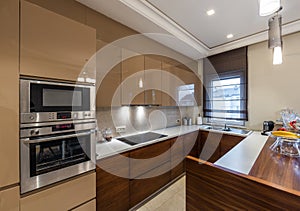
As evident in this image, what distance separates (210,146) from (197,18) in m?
2.40

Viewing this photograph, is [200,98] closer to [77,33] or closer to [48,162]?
[77,33]

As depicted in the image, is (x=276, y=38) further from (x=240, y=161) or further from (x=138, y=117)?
(x=138, y=117)

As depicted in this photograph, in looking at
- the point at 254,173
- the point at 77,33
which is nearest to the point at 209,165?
the point at 254,173

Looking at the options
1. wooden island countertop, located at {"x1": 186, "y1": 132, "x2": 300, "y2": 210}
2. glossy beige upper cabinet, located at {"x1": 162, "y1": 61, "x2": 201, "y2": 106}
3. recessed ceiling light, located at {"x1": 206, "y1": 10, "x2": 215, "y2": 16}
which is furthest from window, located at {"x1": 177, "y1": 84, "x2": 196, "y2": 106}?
wooden island countertop, located at {"x1": 186, "y1": 132, "x2": 300, "y2": 210}

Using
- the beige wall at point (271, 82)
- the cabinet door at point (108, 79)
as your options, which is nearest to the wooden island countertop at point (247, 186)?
the cabinet door at point (108, 79)

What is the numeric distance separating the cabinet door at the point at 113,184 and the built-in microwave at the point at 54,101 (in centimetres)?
57

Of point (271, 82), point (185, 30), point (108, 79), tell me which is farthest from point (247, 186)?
point (271, 82)

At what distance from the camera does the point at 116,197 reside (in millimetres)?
1567

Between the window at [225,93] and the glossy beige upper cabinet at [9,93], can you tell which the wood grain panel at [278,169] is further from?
the window at [225,93]

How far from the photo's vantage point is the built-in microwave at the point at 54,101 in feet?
3.07

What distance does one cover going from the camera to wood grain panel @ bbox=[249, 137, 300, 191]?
831 millimetres

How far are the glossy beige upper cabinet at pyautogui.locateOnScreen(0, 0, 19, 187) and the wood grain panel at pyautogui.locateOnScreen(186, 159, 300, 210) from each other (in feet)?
3.87

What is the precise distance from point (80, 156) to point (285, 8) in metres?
3.12

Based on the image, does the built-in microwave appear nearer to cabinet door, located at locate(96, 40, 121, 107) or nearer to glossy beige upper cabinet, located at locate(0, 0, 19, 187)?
glossy beige upper cabinet, located at locate(0, 0, 19, 187)
